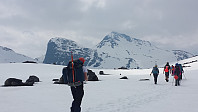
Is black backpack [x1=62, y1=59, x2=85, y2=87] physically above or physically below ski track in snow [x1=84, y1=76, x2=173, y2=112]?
above

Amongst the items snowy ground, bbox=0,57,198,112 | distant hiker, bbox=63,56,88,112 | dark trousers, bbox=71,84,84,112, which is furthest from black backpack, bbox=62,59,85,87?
snowy ground, bbox=0,57,198,112

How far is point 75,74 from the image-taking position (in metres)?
5.57

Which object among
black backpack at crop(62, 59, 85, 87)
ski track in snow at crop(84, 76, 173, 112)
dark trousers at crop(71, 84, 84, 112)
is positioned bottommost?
ski track in snow at crop(84, 76, 173, 112)

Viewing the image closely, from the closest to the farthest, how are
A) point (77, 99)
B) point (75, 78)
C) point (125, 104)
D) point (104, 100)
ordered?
point (75, 78), point (77, 99), point (125, 104), point (104, 100)

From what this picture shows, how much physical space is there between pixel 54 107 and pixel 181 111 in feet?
Result: 18.8

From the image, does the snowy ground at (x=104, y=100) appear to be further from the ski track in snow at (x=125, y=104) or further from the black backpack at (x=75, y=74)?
the black backpack at (x=75, y=74)

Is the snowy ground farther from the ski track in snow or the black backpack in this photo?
the black backpack

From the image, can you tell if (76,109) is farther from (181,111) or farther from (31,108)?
(181,111)

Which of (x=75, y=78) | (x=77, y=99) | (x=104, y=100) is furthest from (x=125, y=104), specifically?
(x=75, y=78)

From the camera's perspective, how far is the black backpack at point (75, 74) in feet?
18.1

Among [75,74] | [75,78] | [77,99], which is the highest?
[75,74]

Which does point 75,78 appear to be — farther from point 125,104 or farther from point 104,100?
point 104,100

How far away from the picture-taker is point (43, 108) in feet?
22.8

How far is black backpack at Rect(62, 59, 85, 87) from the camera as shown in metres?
5.53
